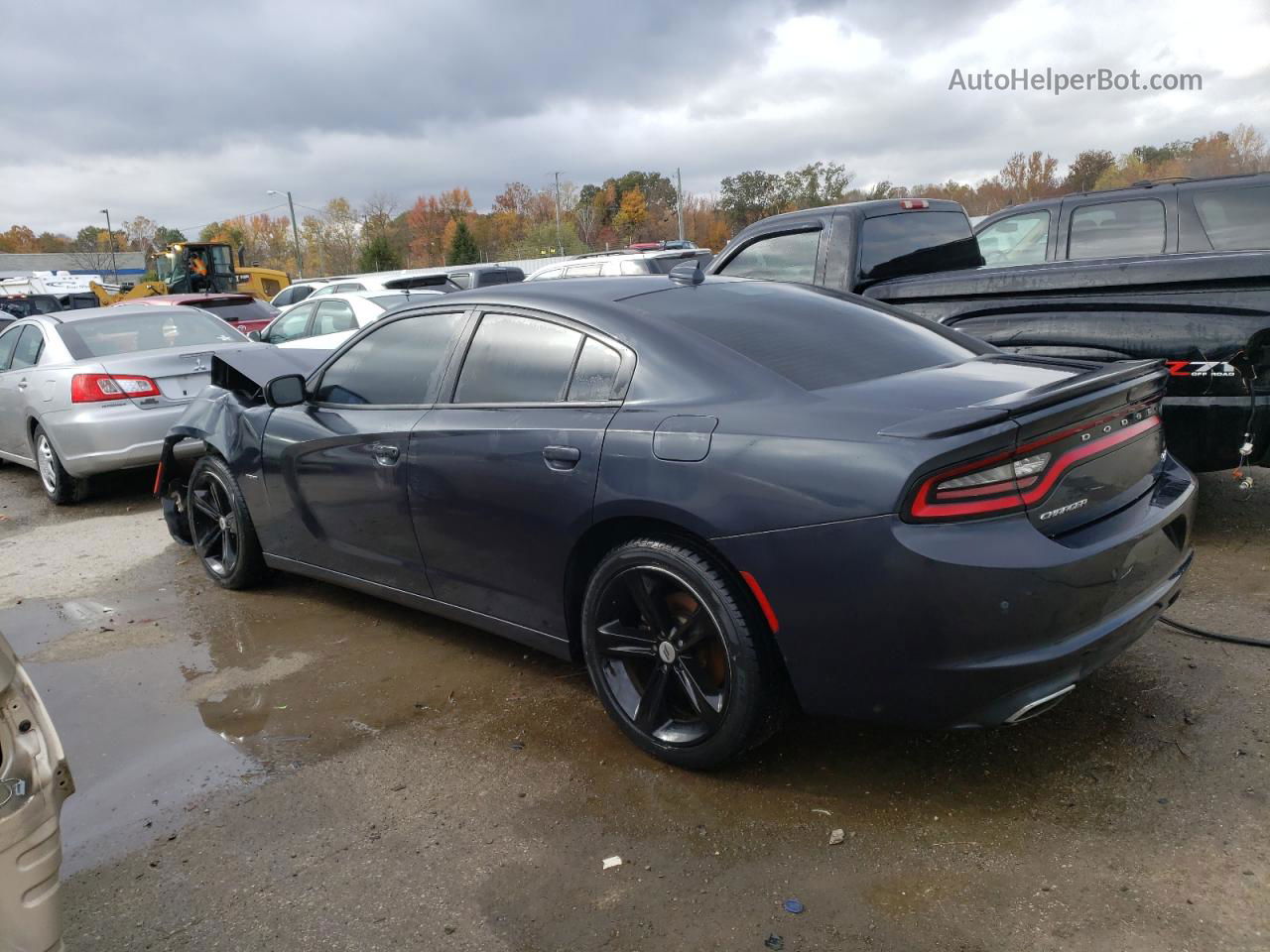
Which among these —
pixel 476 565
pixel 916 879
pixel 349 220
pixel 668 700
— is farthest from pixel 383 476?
pixel 349 220

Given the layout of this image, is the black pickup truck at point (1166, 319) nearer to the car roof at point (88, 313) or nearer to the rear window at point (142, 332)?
the rear window at point (142, 332)

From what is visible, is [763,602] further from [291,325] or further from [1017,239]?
[291,325]

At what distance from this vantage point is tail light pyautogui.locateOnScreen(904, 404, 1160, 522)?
2.62 metres

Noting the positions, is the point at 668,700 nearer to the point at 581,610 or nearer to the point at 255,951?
the point at 581,610

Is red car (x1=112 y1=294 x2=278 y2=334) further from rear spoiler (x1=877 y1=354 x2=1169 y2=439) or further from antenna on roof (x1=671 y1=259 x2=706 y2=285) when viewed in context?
rear spoiler (x1=877 y1=354 x2=1169 y2=439)

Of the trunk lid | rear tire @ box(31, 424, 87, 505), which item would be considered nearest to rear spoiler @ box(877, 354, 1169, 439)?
the trunk lid

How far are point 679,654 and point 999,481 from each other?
1132 mm

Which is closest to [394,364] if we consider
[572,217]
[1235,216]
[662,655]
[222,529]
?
→ [222,529]

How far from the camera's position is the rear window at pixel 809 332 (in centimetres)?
329

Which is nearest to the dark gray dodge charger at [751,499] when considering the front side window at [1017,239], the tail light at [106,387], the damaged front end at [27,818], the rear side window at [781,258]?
the damaged front end at [27,818]

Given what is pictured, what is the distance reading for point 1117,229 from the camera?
288 inches

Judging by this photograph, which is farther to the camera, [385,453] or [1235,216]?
[1235,216]

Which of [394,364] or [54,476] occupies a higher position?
[394,364]

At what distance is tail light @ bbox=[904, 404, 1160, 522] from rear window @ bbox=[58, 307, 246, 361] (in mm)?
7382
